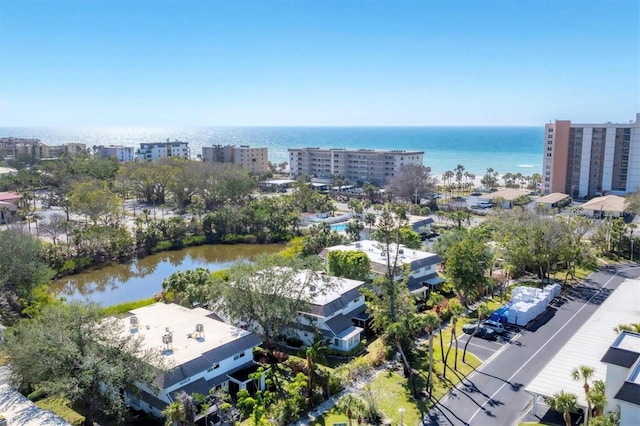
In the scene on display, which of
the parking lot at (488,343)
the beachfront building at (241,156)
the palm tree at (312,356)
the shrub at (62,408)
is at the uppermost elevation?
the beachfront building at (241,156)

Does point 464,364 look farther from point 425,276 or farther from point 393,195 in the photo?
point 393,195

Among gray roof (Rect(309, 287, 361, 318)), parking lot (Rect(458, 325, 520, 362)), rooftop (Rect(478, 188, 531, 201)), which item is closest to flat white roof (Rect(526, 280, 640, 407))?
parking lot (Rect(458, 325, 520, 362))

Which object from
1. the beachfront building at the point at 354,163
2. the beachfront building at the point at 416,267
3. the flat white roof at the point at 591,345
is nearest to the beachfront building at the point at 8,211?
the beachfront building at the point at 416,267

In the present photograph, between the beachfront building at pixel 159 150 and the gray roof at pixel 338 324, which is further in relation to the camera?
the beachfront building at pixel 159 150

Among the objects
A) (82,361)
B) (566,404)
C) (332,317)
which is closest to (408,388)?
(332,317)

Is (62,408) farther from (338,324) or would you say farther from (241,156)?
(241,156)

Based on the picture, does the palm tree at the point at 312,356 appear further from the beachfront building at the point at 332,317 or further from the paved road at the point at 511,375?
the paved road at the point at 511,375

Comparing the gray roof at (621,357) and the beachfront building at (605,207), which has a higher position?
the beachfront building at (605,207)

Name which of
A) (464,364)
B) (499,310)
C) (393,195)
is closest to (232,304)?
(464,364)
